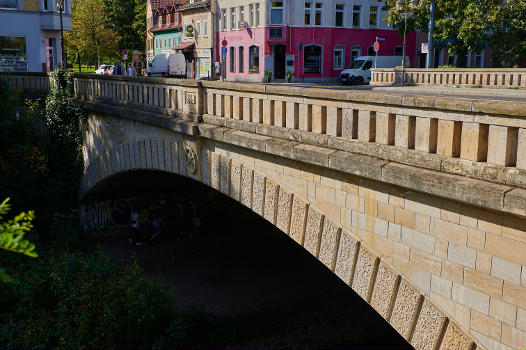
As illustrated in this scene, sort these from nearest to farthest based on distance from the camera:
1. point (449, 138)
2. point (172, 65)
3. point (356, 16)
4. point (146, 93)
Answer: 1. point (449, 138)
2. point (146, 93)
3. point (356, 16)
4. point (172, 65)

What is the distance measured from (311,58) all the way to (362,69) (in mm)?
5539

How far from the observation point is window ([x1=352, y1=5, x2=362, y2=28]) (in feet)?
147

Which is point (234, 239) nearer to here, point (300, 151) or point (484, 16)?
point (300, 151)

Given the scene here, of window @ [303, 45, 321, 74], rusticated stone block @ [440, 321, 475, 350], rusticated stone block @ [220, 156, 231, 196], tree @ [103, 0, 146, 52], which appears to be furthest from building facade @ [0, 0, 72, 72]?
tree @ [103, 0, 146, 52]

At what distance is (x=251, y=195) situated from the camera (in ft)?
36.3

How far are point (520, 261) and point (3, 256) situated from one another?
1402cm

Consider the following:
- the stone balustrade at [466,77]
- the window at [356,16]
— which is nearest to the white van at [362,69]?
the window at [356,16]

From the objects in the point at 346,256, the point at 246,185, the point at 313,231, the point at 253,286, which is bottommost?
the point at 253,286

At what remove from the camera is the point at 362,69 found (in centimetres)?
3956

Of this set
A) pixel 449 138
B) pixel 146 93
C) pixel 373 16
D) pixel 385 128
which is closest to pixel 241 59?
pixel 373 16

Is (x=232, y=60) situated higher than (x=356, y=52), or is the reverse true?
(x=356, y=52)

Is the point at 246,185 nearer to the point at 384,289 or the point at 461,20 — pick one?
the point at 384,289

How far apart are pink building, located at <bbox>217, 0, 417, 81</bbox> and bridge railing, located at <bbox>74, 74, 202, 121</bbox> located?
2360cm

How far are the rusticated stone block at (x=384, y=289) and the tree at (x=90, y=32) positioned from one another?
2301 inches
